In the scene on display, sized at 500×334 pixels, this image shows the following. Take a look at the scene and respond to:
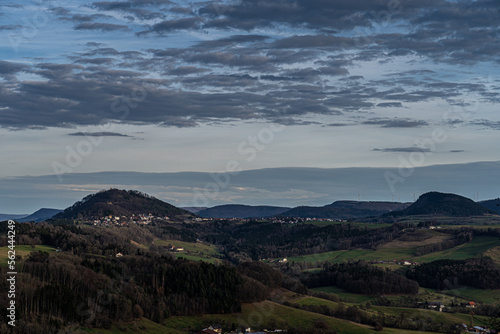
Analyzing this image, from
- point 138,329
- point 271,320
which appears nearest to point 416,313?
point 271,320

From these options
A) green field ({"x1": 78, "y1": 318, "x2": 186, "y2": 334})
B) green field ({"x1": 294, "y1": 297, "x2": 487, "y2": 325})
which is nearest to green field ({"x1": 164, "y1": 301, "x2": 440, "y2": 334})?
green field ({"x1": 78, "y1": 318, "x2": 186, "y2": 334})

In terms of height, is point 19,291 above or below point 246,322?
above

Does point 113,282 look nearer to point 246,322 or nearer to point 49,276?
point 49,276

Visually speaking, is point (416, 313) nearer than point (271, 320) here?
No

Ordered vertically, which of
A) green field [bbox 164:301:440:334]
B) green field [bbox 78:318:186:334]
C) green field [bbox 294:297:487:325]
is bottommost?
green field [bbox 294:297:487:325]

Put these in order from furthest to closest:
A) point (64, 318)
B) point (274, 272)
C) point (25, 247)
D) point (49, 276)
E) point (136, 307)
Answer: point (25, 247)
point (274, 272)
point (49, 276)
point (136, 307)
point (64, 318)

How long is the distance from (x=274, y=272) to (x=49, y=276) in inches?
2993

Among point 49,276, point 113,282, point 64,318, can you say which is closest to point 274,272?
point 113,282

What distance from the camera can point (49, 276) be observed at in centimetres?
13388

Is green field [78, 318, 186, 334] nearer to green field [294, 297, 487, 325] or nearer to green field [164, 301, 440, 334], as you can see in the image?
green field [164, 301, 440, 334]

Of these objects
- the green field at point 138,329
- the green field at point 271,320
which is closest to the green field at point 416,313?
the green field at point 271,320

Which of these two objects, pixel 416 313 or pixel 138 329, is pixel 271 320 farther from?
pixel 416 313

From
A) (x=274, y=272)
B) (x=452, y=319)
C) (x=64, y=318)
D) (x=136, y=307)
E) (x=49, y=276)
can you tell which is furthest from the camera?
(x=274, y=272)

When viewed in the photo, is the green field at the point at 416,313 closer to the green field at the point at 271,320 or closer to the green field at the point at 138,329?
the green field at the point at 271,320
